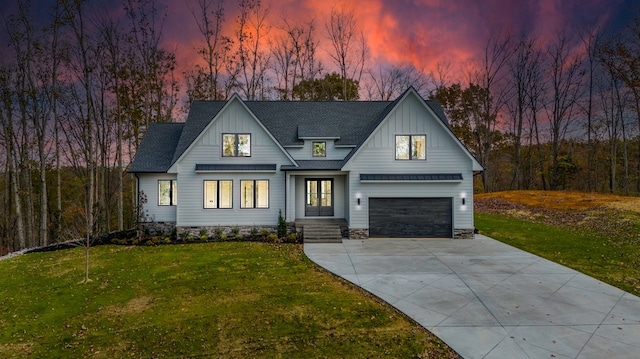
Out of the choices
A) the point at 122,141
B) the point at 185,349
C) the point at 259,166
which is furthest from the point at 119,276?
the point at 122,141

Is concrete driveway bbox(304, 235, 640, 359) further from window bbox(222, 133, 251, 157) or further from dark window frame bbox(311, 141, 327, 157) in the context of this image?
window bbox(222, 133, 251, 157)

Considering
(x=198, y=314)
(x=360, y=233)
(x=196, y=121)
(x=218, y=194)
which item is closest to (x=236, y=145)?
(x=218, y=194)

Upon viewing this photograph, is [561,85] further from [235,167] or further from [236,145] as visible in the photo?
[235,167]

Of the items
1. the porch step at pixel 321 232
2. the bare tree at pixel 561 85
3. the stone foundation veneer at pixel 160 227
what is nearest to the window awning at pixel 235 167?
the porch step at pixel 321 232

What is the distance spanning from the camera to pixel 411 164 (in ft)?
52.6

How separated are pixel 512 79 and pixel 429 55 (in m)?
11.3

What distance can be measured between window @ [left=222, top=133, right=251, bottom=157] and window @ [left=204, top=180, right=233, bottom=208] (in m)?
1.62

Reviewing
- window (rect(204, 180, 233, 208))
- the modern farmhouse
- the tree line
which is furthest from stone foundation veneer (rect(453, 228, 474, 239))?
the tree line

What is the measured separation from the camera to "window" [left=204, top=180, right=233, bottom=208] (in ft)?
54.6

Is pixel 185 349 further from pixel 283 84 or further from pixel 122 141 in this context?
pixel 283 84

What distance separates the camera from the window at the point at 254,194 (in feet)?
55.0

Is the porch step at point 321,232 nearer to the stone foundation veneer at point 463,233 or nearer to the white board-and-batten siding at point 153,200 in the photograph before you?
the stone foundation veneer at point 463,233

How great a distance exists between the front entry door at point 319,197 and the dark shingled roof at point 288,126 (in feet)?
4.05

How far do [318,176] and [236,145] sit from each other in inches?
196
